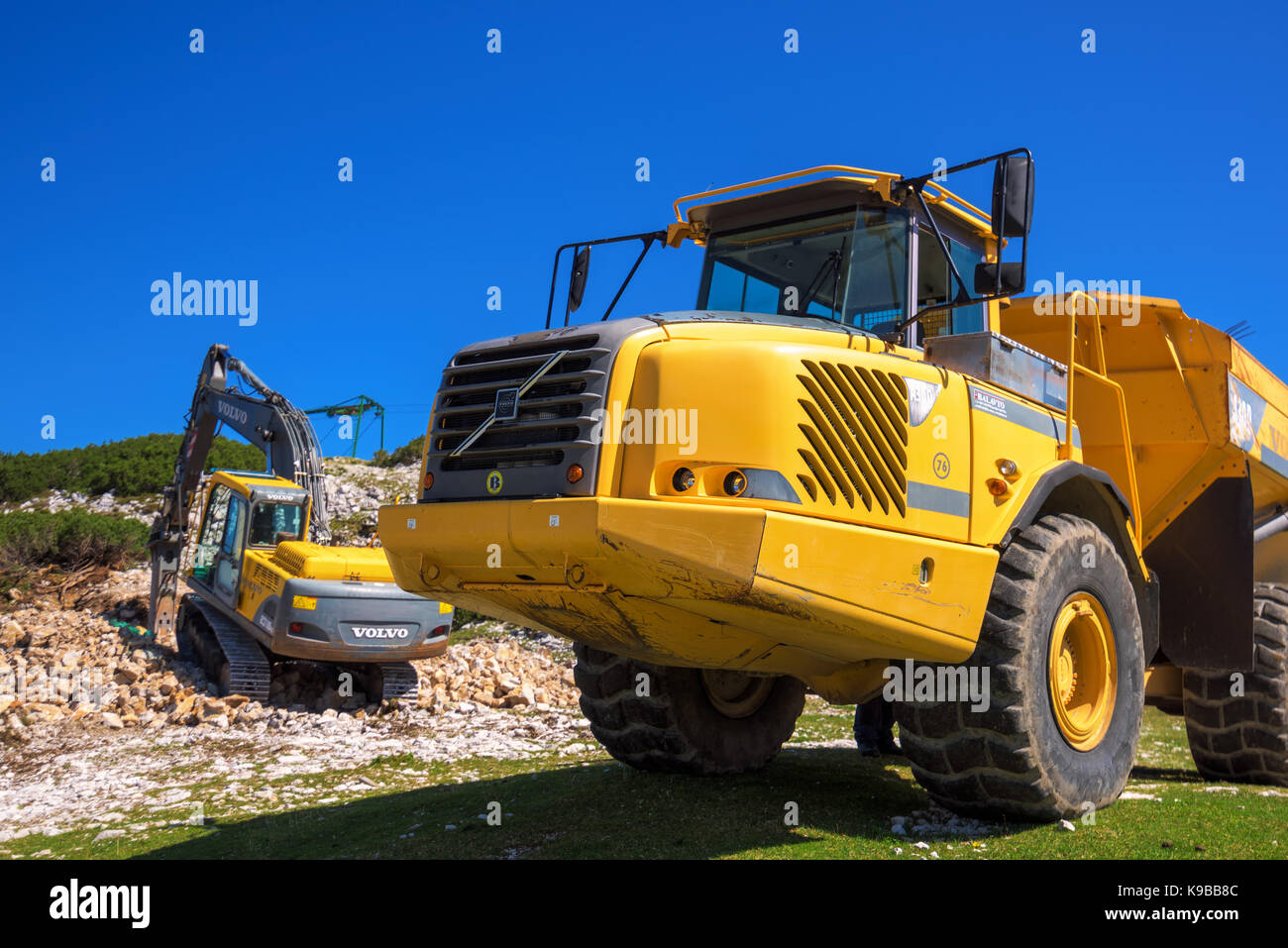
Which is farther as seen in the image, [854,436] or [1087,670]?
[1087,670]

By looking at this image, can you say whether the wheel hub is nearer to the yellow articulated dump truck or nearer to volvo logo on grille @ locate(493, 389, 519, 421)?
the yellow articulated dump truck

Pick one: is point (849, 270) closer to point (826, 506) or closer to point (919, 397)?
point (919, 397)

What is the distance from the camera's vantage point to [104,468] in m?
36.2

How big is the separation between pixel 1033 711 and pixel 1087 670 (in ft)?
3.49

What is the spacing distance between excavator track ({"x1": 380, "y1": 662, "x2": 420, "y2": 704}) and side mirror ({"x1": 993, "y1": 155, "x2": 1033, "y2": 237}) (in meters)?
10.7

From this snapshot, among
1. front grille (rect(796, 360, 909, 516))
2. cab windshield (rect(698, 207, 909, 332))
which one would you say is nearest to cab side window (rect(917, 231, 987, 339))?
cab windshield (rect(698, 207, 909, 332))

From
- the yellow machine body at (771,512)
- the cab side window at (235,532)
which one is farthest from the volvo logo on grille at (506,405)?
the cab side window at (235,532)

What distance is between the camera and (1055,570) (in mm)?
5445

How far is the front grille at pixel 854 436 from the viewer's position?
14.8ft

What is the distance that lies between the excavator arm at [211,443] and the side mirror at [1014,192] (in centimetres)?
1303

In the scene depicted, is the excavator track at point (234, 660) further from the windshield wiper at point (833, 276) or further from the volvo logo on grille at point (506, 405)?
the windshield wiper at point (833, 276)

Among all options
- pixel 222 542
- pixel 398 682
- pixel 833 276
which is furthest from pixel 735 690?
pixel 222 542
